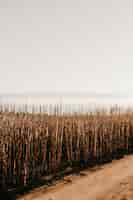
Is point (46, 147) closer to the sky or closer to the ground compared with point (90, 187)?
closer to the sky

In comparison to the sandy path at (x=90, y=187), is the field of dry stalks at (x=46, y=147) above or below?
above

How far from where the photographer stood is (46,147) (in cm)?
720

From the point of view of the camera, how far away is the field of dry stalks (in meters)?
5.66

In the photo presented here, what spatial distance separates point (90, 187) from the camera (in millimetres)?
5418

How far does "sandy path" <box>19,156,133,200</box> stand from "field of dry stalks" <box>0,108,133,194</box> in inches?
25.1

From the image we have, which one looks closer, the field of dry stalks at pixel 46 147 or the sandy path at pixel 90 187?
the sandy path at pixel 90 187

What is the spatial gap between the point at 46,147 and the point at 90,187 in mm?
2105

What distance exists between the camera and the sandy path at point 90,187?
4.89m

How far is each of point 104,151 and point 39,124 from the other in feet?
10.6

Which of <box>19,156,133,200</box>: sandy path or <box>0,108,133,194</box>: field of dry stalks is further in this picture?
<box>0,108,133,194</box>: field of dry stalks

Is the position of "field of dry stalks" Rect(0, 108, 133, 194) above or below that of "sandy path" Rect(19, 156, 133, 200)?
above

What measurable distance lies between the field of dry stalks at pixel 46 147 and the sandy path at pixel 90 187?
639 mm

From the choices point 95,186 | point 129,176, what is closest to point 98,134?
point 129,176

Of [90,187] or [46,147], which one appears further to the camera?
[46,147]
